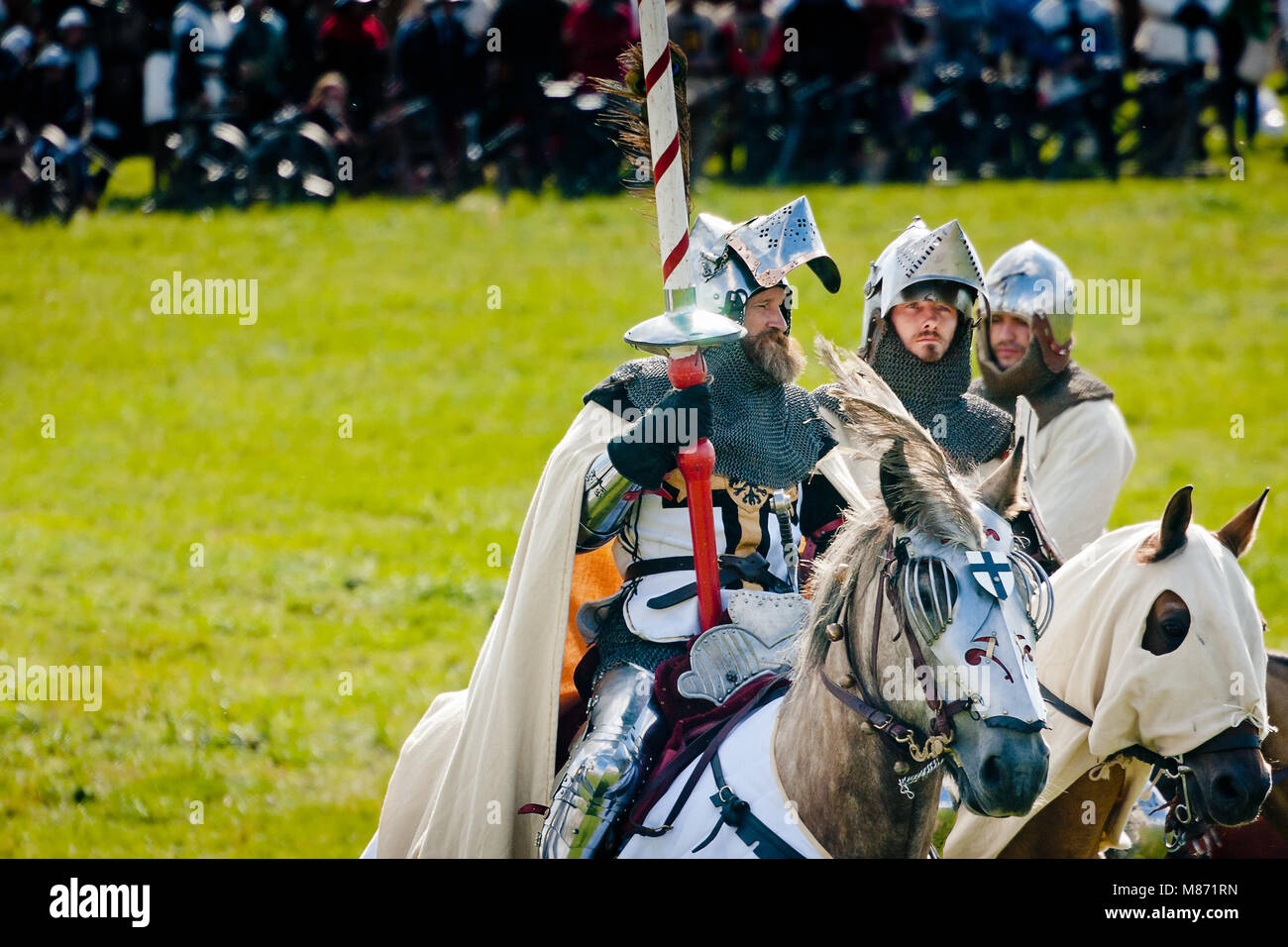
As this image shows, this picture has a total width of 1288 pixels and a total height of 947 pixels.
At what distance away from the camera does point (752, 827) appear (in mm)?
4383

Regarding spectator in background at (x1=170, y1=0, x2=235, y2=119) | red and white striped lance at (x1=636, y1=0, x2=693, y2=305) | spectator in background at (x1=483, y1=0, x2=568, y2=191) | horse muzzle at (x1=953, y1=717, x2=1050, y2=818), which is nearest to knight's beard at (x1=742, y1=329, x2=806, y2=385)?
red and white striped lance at (x1=636, y1=0, x2=693, y2=305)

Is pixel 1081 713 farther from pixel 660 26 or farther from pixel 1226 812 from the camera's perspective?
pixel 660 26

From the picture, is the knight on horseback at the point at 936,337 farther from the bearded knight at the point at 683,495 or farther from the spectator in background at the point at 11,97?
the spectator in background at the point at 11,97

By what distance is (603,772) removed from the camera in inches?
180

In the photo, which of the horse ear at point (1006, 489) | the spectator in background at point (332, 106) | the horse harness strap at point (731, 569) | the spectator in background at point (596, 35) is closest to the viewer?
the horse ear at point (1006, 489)

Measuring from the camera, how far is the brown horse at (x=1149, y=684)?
4.43 m

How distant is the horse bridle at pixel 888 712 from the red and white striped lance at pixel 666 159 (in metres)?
1.02

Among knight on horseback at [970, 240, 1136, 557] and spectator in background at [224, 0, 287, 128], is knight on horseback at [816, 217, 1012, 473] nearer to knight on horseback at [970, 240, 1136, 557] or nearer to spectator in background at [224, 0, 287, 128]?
knight on horseback at [970, 240, 1136, 557]

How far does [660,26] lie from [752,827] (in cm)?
221

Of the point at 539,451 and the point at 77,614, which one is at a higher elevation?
the point at 539,451

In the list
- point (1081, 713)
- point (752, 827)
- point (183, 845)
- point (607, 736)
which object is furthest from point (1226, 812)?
point (183, 845)

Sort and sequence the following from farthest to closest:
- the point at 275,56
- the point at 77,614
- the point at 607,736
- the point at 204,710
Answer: the point at 275,56 < the point at 77,614 < the point at 204,710 < the point at 607,736

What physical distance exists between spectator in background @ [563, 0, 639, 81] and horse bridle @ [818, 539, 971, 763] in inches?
522

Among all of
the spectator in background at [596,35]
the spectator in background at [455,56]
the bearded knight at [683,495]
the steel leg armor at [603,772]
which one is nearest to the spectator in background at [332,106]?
the spectator in background at [455,56]
